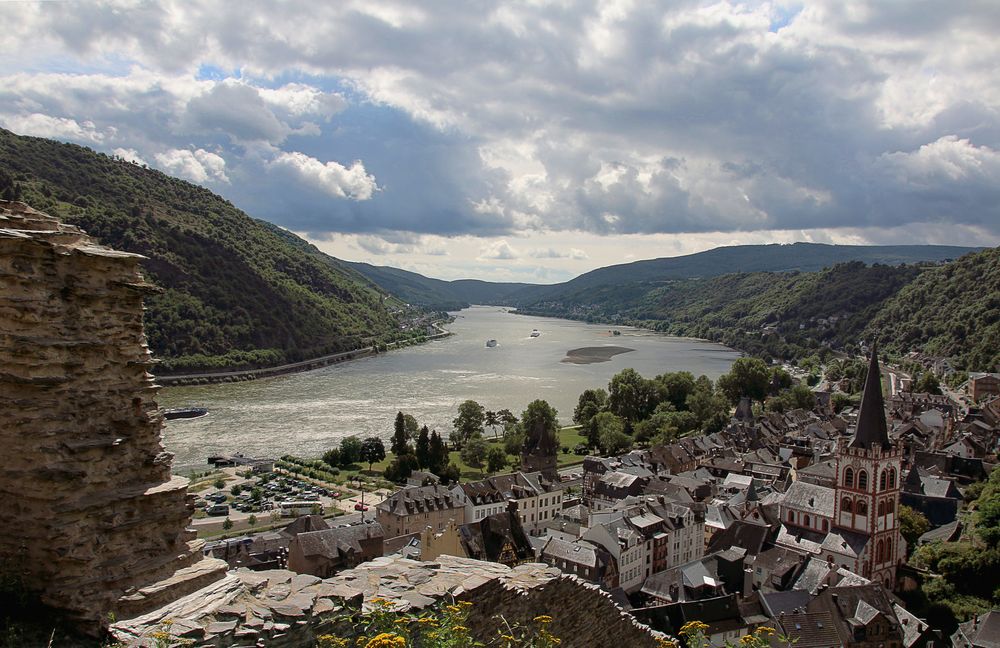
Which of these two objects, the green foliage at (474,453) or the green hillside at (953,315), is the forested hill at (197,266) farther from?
the green hillside at (953,315)

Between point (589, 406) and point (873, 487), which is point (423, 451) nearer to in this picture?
point (589, 406)

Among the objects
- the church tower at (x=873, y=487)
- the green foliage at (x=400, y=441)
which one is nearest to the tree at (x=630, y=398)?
the green foliage at (x=400, y=441)

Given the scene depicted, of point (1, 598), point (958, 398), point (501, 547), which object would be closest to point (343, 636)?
point (1, 598)

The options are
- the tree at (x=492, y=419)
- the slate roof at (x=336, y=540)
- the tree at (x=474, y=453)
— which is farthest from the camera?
the tree at (x=492, y=419)

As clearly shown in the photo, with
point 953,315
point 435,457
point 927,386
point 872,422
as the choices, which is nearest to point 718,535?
point 872,422

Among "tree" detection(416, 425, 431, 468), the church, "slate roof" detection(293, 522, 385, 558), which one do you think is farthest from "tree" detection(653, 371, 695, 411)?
"slate roof" detection(293, 522, 385, 558)

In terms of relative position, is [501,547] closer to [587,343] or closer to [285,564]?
[285,564]

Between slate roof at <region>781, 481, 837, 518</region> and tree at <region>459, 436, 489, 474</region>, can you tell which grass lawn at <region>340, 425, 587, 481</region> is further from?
slate roof at <region>781, 481, 837, 518</region>
